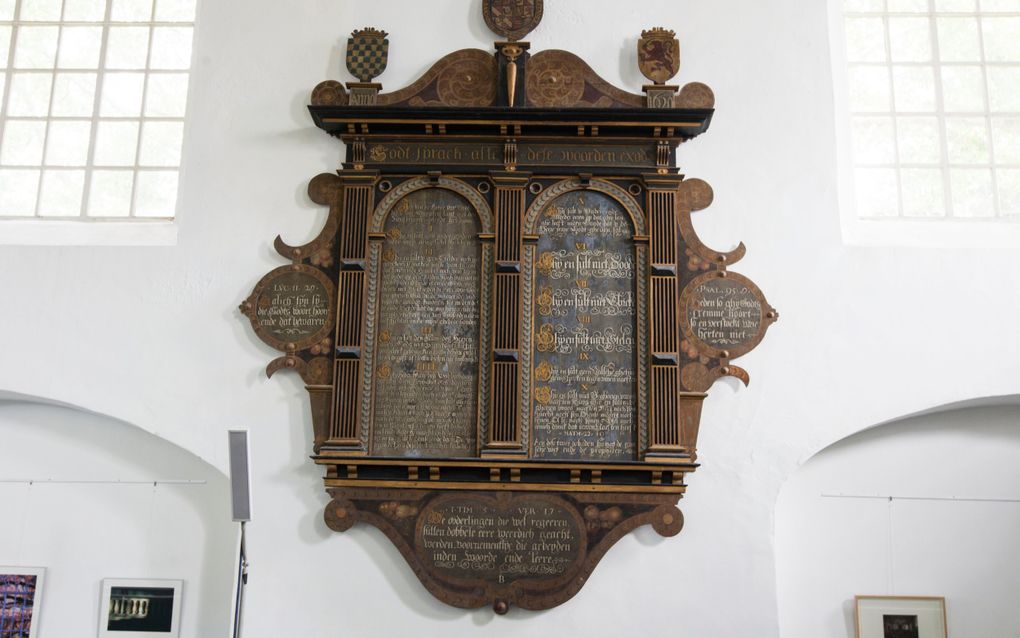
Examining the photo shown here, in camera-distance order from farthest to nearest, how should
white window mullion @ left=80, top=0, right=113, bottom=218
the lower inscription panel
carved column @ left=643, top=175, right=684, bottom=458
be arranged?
white window mullion @ left=80, top=0, right=113, bottom=218, carved column @ left=643, top=175, right=684, bottom=458, the lower inscription panel

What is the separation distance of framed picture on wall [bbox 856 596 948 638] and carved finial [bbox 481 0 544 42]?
14.1 ft

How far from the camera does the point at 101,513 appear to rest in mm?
6043

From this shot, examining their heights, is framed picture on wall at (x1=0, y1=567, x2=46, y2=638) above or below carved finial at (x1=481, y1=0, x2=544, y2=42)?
below

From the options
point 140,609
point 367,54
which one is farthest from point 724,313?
point 140,609

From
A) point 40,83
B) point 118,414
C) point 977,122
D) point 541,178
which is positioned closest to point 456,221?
point 541,178

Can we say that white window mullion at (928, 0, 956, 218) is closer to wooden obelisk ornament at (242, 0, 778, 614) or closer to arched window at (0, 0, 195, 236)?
A: wooden obelisk ornament at (242, 0, 778, 614)

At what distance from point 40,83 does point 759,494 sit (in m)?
5.74

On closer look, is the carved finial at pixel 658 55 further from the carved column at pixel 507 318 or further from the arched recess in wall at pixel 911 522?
the arched recess in wall at pixel 911 522

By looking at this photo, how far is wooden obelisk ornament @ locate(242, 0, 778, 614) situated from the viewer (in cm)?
552

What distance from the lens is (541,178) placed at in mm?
5965

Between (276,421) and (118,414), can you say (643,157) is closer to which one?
(276,421)

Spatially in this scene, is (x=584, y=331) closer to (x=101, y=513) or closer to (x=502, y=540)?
(x=502, y=540)

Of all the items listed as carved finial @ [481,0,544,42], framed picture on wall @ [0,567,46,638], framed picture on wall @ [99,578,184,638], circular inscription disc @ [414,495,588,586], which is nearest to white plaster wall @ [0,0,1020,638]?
carved finial @ [481,0,544,42]

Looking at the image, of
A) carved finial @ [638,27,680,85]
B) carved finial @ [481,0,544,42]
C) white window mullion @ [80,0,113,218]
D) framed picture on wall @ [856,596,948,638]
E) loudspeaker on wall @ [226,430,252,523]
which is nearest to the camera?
loudspeaker on wall @ [226,430,252,523]
